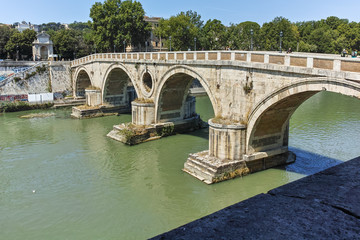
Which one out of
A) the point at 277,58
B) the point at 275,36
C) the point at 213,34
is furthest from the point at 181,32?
the point at 277,58

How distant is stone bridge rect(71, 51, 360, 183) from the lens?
32.9 feet

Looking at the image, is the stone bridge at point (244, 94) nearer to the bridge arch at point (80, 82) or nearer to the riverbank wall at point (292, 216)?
the riverbank wall at point (292, 216)

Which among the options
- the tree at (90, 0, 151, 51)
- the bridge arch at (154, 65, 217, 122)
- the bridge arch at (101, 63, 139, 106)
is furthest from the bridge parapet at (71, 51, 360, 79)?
the tree at (90, 0, 151, 51)

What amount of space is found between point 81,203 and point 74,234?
2022mm

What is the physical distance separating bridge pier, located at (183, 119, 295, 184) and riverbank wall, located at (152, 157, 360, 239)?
1033 cm

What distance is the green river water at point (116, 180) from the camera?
10117mm

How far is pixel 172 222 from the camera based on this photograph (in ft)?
33.4

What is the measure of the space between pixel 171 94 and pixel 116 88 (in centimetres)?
931

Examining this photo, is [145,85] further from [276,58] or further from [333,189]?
[333,189]

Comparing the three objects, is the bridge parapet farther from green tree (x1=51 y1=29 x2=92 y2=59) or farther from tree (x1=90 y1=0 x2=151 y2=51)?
green tree (x1=51 y1=29 x2=92 y2=59)

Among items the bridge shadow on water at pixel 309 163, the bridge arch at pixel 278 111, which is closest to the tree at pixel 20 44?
the bridge arch at pixel 278 111

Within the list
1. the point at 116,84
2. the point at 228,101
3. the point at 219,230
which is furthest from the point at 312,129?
the point at 219,230

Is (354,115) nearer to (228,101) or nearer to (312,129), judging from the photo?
(312,129)

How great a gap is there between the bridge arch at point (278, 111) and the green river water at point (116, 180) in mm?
1202
